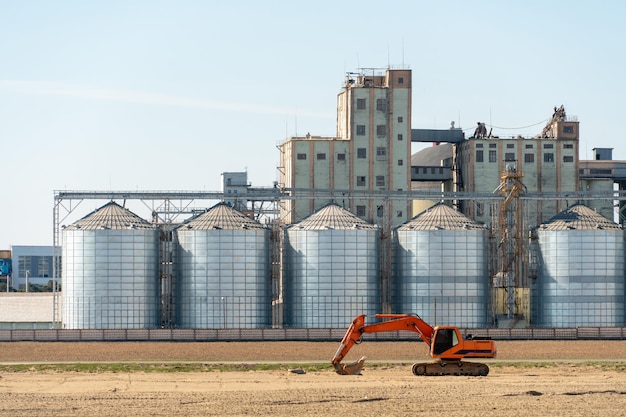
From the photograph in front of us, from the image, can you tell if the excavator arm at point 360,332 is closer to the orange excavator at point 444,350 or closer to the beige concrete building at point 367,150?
the orange excavator at point 444,350

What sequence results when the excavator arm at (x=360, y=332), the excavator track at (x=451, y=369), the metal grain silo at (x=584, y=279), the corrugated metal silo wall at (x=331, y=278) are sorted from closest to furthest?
the excavator track at (x=451, y=369)
the excavator arm at (x=360, y=332)
the corrugated metal silo wall at (x=331, y=278)
the metal grain silo at (x=584, y=279)

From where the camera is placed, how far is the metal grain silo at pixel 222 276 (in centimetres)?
11969

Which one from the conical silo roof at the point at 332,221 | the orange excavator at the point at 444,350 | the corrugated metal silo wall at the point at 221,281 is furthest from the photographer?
the conical silo roof at the point at 332,221

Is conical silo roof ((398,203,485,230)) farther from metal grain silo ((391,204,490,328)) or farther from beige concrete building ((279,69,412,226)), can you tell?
beige concrete building ((279,69,412,226))

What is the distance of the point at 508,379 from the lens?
238 ft

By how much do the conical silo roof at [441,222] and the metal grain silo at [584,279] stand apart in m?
8.43

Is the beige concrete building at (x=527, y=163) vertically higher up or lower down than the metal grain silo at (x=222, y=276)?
higher up

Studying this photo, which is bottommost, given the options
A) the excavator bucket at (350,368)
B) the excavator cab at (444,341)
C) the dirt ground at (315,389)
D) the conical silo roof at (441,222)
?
the dirt ground at (315,389)

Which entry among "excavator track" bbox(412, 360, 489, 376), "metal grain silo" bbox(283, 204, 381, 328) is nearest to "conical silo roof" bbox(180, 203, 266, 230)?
"metal grain silo" bbox(283, 204, 381, 328)

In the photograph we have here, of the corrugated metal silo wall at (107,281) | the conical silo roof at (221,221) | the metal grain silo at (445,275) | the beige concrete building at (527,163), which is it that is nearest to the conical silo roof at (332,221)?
the conical silo roof at (221,221)

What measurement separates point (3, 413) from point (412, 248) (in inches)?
2751

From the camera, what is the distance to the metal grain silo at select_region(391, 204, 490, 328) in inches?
4776

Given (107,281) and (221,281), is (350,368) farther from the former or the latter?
(107,281)

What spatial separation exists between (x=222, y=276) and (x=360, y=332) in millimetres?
47077
